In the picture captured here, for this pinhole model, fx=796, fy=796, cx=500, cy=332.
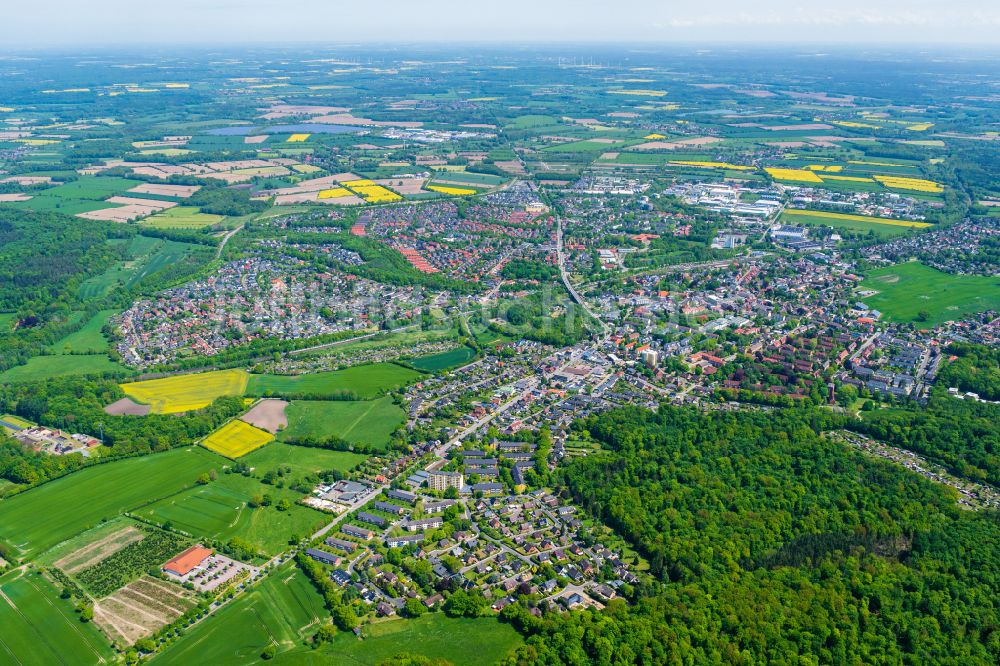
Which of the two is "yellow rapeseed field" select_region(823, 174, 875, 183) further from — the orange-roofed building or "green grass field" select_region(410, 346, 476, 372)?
the orange-roofed building

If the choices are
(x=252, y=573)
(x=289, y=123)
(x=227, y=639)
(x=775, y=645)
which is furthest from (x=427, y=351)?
(x=289, y=123)

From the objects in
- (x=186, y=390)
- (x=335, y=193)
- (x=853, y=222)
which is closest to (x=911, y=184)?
(x=853, y=222)

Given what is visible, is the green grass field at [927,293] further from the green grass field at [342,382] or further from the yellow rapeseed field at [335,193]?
the yellow rapeseed field at [335,193]

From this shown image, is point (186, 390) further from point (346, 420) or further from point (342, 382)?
point (346, 420)

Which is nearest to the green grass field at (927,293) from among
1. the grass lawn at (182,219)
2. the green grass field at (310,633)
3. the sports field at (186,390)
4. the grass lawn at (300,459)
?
the grass lawn at (300,459)

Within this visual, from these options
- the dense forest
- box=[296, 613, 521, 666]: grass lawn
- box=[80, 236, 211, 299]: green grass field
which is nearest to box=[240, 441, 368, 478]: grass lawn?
the dense forest

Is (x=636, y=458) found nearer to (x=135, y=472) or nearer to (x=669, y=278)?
(x=135, y=472)
